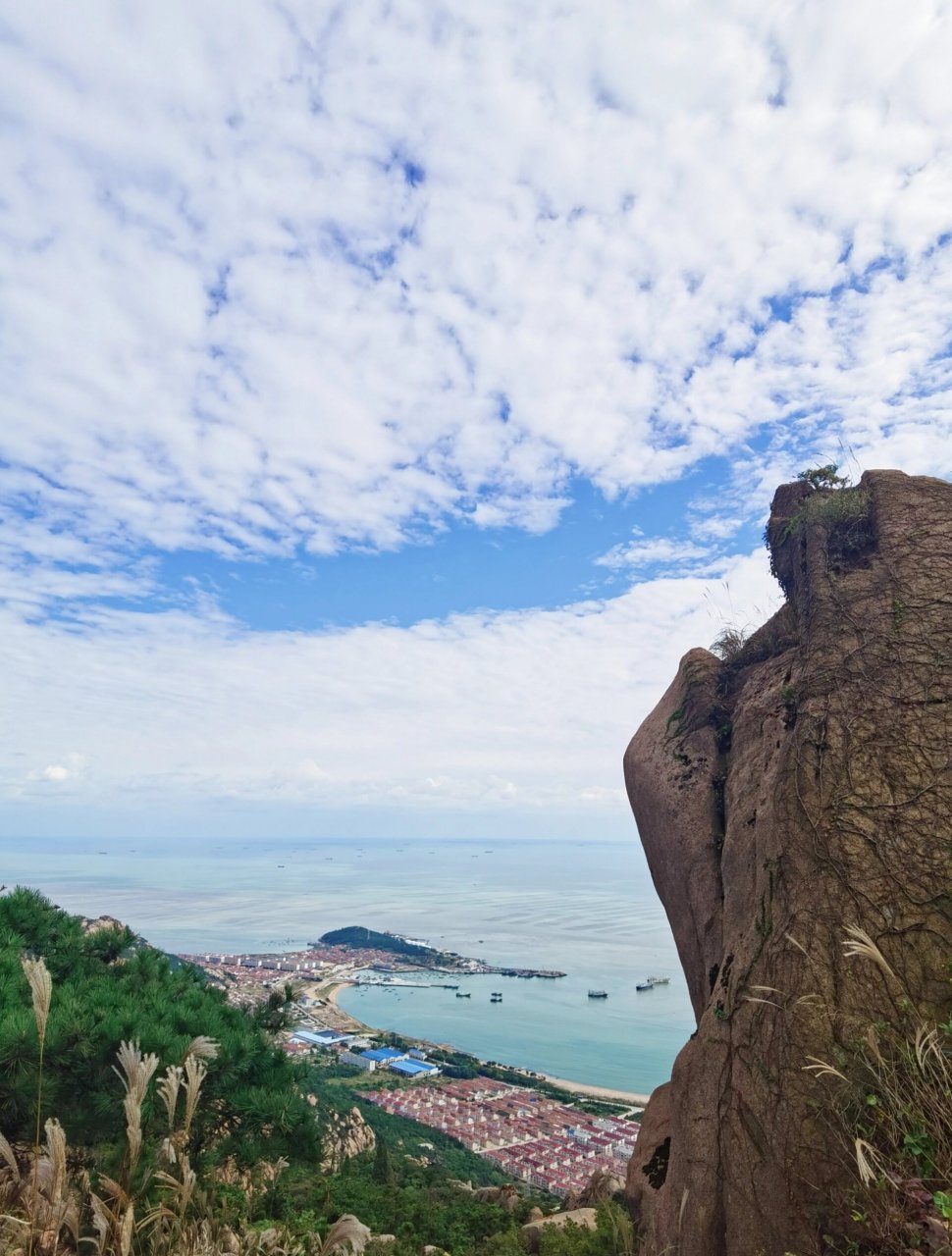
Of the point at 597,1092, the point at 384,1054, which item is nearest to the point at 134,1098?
the point at 597,1092

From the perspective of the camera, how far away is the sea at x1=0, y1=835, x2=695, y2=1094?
45500 millimetres

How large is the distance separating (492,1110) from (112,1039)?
32069 mm

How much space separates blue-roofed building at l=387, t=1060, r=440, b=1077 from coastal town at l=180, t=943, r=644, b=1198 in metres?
0.06

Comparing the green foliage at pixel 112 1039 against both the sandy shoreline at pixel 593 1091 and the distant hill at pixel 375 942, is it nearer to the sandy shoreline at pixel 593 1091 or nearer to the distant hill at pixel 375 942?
the sandy shoreline at pixel 593 1091

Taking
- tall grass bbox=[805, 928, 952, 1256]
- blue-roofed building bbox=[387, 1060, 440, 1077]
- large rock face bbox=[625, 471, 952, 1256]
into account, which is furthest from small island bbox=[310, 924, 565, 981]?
tall grass bbox=[805, 928, 952, 1256]

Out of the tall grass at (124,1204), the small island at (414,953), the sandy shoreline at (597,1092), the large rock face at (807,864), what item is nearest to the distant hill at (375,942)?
the small island at (414,953)

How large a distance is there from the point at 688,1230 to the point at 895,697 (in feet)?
11.5

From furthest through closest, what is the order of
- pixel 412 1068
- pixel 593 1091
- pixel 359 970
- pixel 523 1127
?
pixel 359 970 → pixel 412 1068 → pixel 593 1091 → pixel 523 1127

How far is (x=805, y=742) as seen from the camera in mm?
4672

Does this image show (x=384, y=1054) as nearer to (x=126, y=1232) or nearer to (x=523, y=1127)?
(x=523, y=1127)

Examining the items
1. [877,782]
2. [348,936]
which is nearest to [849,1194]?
[877,782]

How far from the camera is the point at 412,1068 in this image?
3784 cm

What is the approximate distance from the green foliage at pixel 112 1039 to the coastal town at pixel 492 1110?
25.2 ft

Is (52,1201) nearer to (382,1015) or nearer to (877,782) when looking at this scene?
(877,782)
